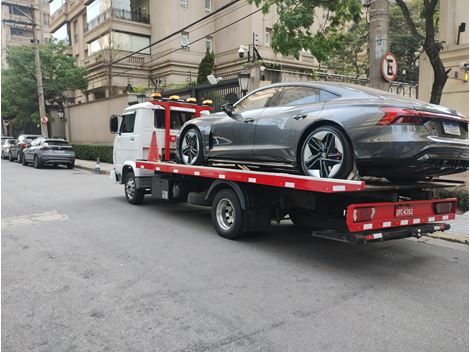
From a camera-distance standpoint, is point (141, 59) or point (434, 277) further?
point (141, 59)

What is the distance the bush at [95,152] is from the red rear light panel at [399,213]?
19.7m

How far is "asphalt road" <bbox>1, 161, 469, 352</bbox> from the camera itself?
3.49 m

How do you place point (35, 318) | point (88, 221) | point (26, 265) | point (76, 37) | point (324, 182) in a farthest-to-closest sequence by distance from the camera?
point (76, 37), point (88, 221), point (26, 265), point (324, 182), point (35, 318)

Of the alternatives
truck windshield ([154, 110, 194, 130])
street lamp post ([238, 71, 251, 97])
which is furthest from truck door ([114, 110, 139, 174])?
street lamp post ([238, 71, 251, 97])

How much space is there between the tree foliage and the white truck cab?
2.62m

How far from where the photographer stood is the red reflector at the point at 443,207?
5758 mm

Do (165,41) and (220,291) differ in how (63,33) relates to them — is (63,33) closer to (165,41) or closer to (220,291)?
(165,41)

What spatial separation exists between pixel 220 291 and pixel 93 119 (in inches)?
1021

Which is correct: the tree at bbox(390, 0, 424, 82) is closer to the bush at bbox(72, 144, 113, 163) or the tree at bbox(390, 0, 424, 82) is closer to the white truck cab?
the bush at bbox(72, 144, 113, 163)

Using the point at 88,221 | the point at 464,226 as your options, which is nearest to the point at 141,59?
the point at 88,221

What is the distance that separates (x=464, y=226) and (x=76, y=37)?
39897mm

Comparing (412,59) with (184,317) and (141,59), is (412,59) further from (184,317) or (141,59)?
(184,317)

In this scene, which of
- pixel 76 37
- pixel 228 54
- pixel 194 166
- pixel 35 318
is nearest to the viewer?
pixel 35 318

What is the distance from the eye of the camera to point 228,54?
102 ft
